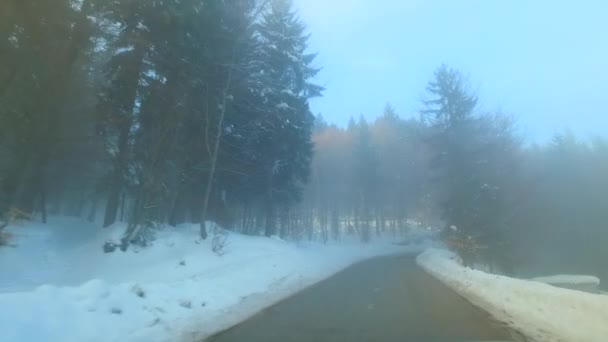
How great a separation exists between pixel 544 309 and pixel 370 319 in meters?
4.07

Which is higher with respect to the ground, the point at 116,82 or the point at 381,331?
the point at 116,82

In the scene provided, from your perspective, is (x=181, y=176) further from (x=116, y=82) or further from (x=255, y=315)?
(x=255, y=315)

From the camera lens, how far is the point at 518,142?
102 feet

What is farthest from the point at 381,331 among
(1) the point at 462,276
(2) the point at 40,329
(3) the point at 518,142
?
(3) the point at 518,142

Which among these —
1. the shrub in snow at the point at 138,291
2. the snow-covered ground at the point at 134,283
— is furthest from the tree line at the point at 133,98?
the shrub in snow at the point at 138,291

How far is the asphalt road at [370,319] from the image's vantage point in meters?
7.84

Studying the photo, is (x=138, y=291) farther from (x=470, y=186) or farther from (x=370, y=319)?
(x=470, y=186)

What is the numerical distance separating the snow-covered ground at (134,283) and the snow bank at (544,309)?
596 centimetres

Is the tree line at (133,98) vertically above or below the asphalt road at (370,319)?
above

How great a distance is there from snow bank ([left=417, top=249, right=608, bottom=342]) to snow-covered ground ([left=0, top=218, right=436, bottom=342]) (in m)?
5.96

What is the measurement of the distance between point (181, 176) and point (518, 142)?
23845 mm

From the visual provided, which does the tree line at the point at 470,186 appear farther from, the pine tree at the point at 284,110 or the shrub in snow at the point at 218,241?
the shrub in snow at the point at 218,241

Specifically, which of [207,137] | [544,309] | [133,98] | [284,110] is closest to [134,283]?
[544,309]

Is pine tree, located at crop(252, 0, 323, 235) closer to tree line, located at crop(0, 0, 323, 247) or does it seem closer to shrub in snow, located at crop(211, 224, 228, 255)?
tree line, located at crop(0, 0, 323, 247)
